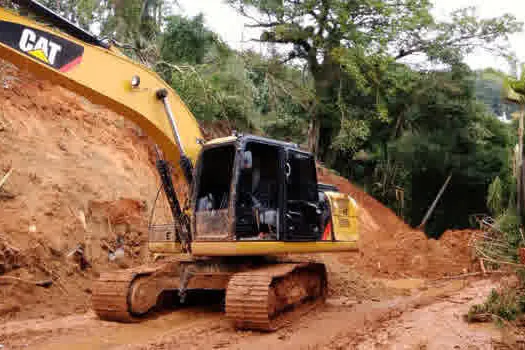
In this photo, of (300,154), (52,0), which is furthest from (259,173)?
(52,0)

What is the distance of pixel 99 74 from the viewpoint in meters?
5.78

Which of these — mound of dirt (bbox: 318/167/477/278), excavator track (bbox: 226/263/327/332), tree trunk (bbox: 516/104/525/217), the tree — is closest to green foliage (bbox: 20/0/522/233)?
the tree

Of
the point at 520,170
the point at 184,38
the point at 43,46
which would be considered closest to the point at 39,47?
the point at 43,46

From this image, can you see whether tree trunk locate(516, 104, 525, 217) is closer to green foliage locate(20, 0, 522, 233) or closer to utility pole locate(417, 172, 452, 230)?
green foliage locate(20, 0, 522, 233)

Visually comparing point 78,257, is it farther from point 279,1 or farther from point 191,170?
point 279,1

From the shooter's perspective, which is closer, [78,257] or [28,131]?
[78,257]

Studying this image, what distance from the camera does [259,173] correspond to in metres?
6.78

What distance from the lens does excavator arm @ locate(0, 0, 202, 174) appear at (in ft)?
16.8

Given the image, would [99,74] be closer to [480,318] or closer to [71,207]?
[71,207]

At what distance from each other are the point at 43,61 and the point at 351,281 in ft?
23.6

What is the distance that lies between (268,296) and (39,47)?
11.5 ft

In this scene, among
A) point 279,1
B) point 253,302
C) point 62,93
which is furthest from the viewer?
point 279,1

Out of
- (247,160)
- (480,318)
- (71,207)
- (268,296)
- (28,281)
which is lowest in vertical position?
(480,318)

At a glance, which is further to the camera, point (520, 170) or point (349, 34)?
point (349, 34)
